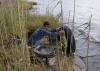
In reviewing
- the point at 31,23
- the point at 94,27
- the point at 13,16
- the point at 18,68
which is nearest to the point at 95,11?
the point at 94,27

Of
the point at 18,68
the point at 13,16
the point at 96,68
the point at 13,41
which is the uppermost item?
the point at 13,16

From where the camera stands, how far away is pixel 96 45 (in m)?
7.75

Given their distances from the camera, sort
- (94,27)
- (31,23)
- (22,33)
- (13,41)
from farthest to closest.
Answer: (94,27) < (31,23) < (13,41) < (22,33)

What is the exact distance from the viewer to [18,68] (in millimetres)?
2574

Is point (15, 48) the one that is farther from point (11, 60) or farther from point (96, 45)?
point (96, 45)

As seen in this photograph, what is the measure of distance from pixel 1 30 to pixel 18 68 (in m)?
0.69

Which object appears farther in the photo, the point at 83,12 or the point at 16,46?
the point at 83,12

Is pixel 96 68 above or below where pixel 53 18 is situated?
below

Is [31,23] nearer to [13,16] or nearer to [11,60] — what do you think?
[13,16]

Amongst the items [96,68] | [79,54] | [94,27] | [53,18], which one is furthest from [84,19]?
[96,68]

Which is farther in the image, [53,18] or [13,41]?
[53,18]

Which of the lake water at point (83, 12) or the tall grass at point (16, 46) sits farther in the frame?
the lake water at point (83, 12)

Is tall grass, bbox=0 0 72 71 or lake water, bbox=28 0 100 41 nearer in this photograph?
tall grass, bbox=0 0 72 71

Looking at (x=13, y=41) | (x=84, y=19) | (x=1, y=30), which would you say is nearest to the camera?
(x=13, y=41)
